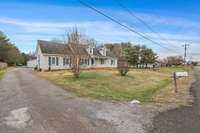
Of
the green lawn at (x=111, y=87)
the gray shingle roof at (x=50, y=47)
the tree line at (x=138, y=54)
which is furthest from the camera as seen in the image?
the tree line at (x=138, y=54)

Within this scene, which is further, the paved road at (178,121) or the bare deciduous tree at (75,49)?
the bare deciduous tree at (75,49)

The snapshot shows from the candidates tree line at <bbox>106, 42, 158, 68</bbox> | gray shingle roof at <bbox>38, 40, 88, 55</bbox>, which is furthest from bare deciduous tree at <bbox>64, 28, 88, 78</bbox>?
tree line at <bbox>106, 42, 158, 68</bbox>

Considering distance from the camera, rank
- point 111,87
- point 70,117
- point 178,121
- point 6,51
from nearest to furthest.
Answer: point 178,121, point 70,117, point 111,87, point 6,51

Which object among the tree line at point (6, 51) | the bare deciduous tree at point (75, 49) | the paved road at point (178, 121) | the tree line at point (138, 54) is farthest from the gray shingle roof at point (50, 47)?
the paved road at point (178, 121)

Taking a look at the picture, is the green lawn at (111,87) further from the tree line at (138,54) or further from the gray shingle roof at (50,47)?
the tree line at (138,54)

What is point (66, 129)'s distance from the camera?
5.18 m

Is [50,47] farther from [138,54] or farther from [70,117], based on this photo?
[70,117]

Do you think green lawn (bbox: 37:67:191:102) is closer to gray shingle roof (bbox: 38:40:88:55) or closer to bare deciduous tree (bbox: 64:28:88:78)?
bare deciduous tree (bbox: 64:28:88:78)

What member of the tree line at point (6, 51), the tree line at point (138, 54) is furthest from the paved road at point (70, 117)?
the tree line at point (6, 51)

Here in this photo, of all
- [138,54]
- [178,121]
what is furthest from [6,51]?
[178,121]

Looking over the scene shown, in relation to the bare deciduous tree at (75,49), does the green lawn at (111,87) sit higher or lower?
lower

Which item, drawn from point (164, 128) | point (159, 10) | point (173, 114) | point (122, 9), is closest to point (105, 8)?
point (122, 9)

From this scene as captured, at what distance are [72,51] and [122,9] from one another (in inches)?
377

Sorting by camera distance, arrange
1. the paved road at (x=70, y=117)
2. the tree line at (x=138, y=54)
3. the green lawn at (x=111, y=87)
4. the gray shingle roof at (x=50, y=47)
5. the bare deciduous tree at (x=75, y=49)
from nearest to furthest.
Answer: the paved road at (x=70, y=117) → the green lawn at (x=111, y=87) → the bare deciduous tree at (x=75, y=49) → the gray shingle roof at (x=50, y=47) → the tree line at (x=138, y=54)
